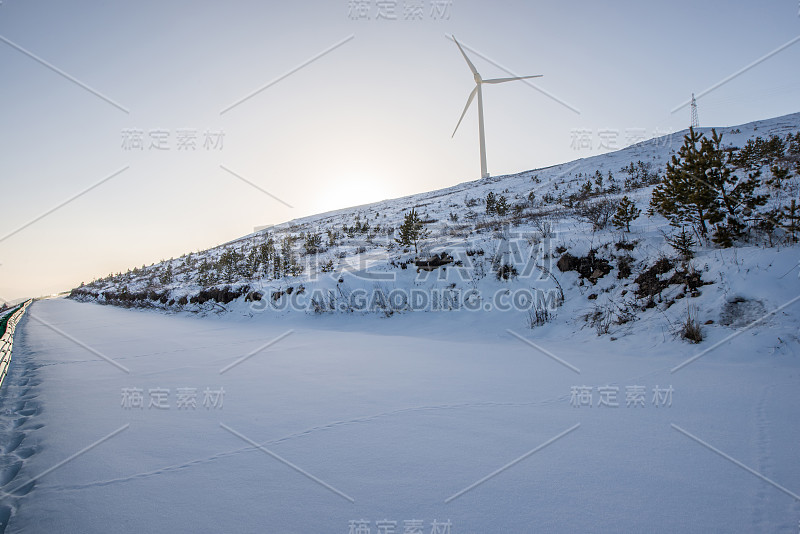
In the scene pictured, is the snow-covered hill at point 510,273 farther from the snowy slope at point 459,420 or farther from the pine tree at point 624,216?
the pine tree at point 624,216

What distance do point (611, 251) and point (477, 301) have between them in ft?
10.3

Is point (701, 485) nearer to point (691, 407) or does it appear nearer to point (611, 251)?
point (691, 407)

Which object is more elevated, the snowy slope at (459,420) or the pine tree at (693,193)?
the pine tree at (693,193)

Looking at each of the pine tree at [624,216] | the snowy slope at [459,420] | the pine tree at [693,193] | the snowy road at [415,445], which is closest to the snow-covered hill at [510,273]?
the snowy slope at [459,420]

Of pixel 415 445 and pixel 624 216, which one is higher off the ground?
pixel 624 216

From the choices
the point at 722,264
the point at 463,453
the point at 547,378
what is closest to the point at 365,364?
the point at 547,378

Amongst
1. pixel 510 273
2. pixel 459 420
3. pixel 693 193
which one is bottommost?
pixel 459 420

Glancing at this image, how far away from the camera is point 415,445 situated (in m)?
2.44

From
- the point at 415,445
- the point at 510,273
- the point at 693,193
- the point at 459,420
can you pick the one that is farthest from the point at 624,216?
the point at 415,445

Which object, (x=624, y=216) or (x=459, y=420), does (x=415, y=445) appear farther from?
(x=624, y=216)

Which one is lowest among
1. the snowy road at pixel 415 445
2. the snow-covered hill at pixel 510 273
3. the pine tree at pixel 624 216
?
the snowy road at pixel 415 445

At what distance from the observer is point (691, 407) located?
2.93 metres

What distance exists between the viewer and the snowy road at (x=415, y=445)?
172 cm

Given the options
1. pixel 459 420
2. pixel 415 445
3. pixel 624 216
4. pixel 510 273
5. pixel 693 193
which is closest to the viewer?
pixel 415 445
